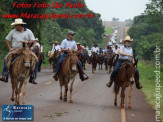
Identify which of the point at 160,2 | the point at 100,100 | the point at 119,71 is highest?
the point at 160,2

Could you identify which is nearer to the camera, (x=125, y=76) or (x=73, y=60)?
(x=125, y=76)

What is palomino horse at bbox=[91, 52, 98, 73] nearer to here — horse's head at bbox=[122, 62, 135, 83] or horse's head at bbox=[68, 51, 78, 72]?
horse's head at bbox=[68, 51, 78, 72]

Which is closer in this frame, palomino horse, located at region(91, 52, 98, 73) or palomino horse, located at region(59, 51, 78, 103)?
palomino horse, located at region(59, 51, 78, 103)

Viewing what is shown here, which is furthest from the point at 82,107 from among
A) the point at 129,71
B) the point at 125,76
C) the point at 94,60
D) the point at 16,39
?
the point at 94,60

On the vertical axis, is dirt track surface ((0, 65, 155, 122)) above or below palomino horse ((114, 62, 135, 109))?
below

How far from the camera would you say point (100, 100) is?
16375 millimetres

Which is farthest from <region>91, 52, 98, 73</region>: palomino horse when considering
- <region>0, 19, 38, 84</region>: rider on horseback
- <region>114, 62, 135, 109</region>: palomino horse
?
<region>0, 19, 38, 84</region>: rider on horseback

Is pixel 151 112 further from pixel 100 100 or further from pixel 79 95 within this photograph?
pixel 79 95

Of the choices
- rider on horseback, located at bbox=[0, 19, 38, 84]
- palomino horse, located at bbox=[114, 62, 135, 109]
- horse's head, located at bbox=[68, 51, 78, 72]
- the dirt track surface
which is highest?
rider on horseback, located at bbox=[0, 19, 38, 84]

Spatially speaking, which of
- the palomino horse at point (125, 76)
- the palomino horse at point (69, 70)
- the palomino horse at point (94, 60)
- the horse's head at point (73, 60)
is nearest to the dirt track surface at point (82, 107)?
the palomino horse at point (125, 76)

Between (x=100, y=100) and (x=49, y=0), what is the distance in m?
27.3

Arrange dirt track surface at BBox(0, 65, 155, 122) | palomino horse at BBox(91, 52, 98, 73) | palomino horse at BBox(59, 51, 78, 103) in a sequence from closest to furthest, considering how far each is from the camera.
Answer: dirt track surface at BBox(0, 65, 155, 122) → palomino horse at BBox(59, 51, 78, 103) → palomino horse at BBox(91, 52, 98, 73)

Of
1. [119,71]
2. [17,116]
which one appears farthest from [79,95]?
[17,116]

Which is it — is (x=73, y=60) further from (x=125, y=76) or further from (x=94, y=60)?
(x=94, y=60)
